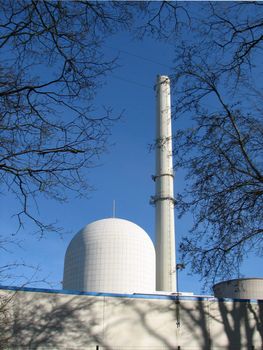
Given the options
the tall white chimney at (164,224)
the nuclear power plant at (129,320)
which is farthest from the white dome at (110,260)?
the nuclear power plant at (129,320)

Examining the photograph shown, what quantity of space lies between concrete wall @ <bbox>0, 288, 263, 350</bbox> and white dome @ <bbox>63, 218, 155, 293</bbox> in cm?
2495

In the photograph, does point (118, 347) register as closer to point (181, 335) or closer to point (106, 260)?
point (181, 335)

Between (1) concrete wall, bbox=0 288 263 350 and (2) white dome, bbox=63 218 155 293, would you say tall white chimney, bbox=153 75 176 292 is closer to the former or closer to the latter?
(2) white dome, bbox=63 218 155 293

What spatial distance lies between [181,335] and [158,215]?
30.3 meters

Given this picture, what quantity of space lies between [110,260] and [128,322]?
88.0ft

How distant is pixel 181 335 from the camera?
1498 centimetres

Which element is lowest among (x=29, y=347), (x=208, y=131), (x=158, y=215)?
(x=29, y=347)

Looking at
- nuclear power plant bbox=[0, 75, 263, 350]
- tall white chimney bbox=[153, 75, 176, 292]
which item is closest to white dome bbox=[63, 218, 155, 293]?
tall white chimney bbox=[153, 75, 176, 292]

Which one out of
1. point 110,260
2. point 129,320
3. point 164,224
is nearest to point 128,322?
point 129,320

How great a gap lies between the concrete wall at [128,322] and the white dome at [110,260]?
24955mm

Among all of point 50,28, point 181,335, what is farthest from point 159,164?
point 50,28

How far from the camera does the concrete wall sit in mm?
13586

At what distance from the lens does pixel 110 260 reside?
41156 millimetres

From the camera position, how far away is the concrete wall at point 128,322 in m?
13.6
